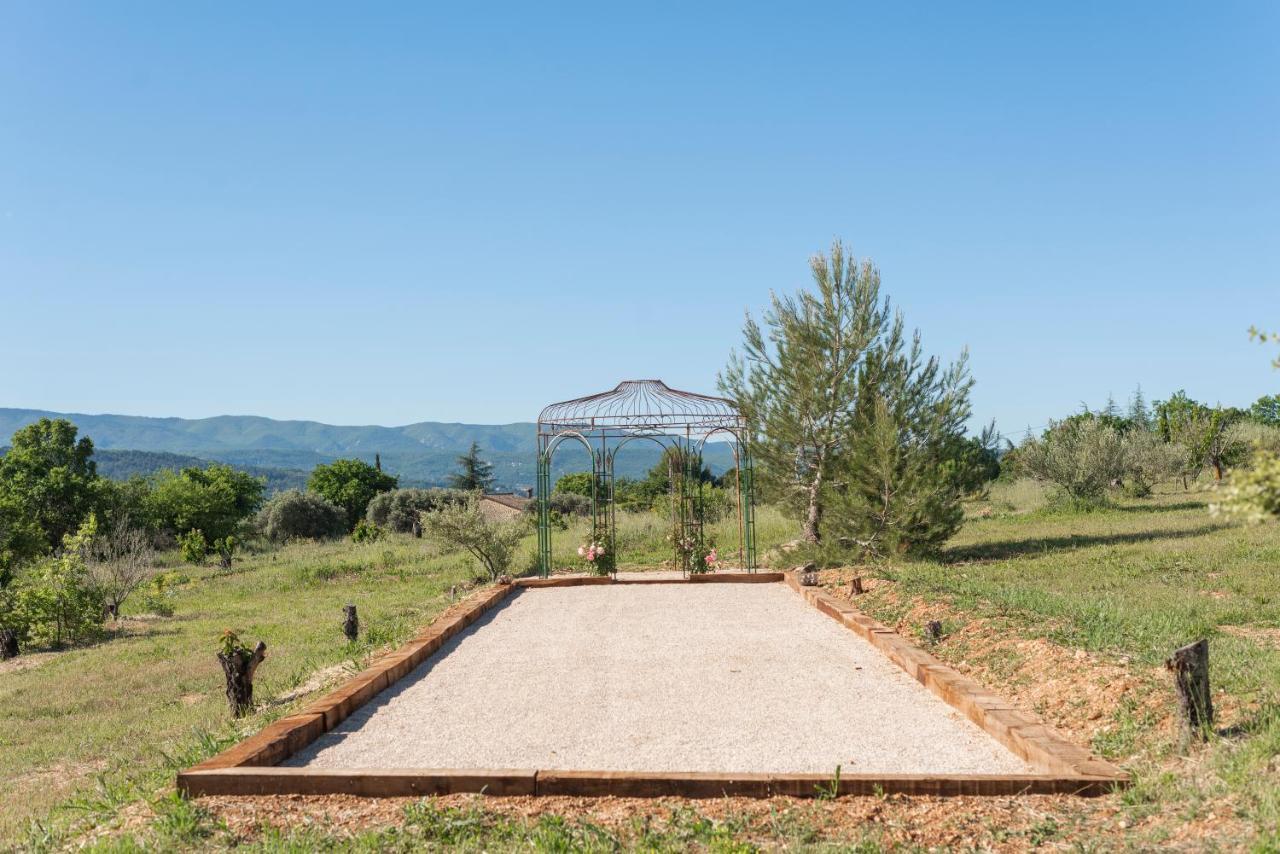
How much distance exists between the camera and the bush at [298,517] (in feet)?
121

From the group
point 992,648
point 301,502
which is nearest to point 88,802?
point 992,648

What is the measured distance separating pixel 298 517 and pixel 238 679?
105 feet

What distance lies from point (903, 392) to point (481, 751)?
9391 millimetres

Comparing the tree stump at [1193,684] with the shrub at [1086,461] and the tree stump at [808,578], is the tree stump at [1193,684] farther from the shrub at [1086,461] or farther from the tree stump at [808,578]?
the shrub at [1086,461]

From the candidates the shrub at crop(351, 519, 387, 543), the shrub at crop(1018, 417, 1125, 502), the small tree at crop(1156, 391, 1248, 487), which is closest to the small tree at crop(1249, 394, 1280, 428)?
the small tree at crop(1156, 391, 1248, 487)

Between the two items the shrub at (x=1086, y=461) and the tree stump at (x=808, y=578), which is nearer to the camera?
the tree stump at (x=808, y=578)

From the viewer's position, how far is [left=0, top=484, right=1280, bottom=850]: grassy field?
3.93 metres

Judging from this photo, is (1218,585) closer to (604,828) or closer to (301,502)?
(604,828)

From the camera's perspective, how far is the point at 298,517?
37.5 metres

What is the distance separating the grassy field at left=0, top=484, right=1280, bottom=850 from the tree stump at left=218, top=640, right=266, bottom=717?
0.53 ft

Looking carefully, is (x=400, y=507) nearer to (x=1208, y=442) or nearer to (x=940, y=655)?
(x=1208, y=442)

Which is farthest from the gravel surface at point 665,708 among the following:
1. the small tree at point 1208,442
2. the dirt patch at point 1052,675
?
the small tree at point 1208,442

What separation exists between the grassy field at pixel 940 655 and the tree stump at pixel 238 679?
16cm

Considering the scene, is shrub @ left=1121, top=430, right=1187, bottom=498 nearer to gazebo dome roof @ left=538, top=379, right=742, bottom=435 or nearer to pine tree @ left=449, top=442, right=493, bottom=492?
gazebo dome roof @ left=538, top=379, right=742, bottom=435
